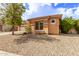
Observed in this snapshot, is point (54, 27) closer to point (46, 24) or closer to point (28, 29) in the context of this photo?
point (46, 24)

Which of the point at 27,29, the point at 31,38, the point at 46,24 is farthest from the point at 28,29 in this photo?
the point at 46,24

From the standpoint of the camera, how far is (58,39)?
5426mm

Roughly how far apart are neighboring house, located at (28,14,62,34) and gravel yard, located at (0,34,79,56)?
0.12 meters

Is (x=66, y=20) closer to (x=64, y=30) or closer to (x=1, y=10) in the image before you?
(x=64, y=30)

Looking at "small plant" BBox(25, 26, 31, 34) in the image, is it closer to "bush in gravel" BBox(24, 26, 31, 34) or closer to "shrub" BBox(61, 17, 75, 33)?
"bush in gravel" BBox(24, 26, 31, 34)

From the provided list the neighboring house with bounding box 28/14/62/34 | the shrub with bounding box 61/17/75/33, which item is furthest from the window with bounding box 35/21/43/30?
the shrub with bounding box 61/17/75/33

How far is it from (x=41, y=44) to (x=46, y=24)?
0.47 meters

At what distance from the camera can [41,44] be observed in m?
5.39

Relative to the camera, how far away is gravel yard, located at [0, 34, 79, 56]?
5.28 meters

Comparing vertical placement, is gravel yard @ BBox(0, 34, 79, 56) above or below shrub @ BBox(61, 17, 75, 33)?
below

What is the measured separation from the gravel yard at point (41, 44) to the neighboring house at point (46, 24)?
4.6 inches

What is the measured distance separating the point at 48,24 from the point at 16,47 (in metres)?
0.87

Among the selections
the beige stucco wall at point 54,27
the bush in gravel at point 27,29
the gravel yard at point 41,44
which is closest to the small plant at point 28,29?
the bush in gravel at point 27,29

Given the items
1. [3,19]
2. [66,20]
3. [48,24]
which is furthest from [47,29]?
[3,19]
